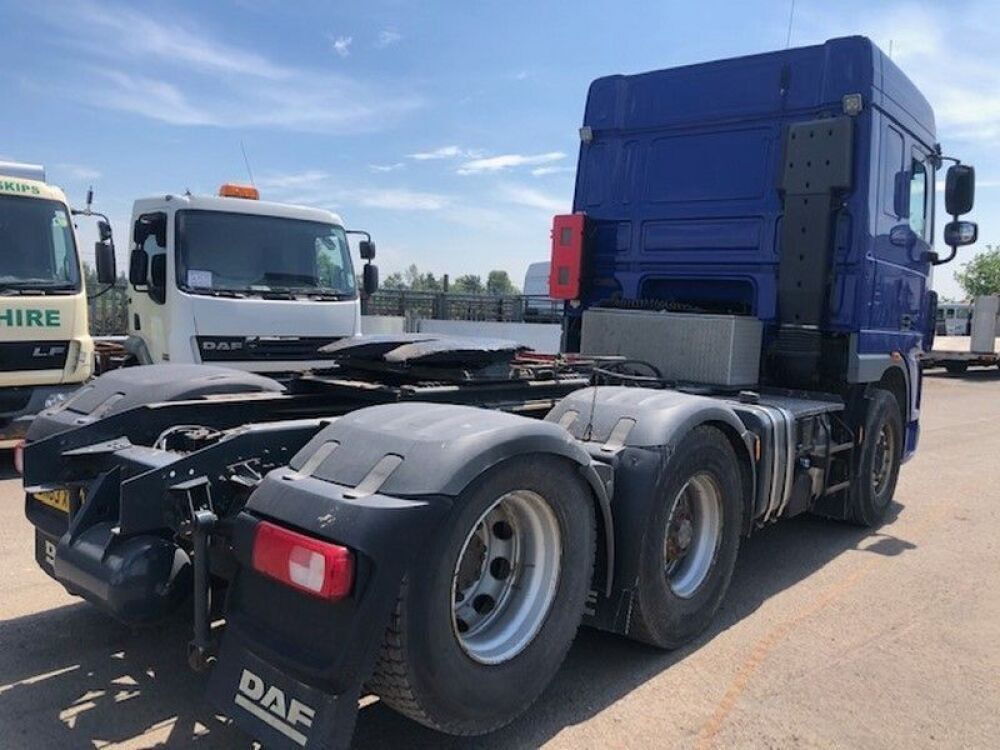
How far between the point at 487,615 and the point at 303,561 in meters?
0.86

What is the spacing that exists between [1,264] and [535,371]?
547 centimetres

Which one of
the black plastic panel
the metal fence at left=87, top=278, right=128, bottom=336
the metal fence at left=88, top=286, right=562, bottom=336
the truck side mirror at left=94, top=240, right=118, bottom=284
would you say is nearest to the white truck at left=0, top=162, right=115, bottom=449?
the truck side mirror at left=94, top=240, right=118, bottom=284

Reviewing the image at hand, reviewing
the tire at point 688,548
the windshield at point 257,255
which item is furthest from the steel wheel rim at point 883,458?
the windshield at point 257,255

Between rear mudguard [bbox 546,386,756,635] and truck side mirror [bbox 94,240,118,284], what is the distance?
6.36 metres

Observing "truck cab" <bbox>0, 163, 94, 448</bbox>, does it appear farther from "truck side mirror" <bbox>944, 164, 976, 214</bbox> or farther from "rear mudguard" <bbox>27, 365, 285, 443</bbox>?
"truck side mirror" <bbox>944, 164, 976, 214</bbox>

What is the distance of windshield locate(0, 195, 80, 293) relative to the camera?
7.27 m

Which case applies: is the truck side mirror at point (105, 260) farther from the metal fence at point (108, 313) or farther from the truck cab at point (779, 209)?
the metal fence at point (108, 313)

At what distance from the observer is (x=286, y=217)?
8.66 metres

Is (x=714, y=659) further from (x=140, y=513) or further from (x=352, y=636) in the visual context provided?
(x=140, y=513)

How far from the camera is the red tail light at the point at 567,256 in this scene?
6414 mm

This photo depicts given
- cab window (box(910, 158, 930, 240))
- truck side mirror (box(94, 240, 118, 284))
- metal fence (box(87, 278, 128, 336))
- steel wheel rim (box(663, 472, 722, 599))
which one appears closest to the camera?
steel wheel rim (box(663, 472, 722, 599))

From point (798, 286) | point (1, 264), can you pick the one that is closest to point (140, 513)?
point (798, 286)

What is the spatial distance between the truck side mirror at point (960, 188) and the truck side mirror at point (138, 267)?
7.40 meters

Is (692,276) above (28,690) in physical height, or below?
above
